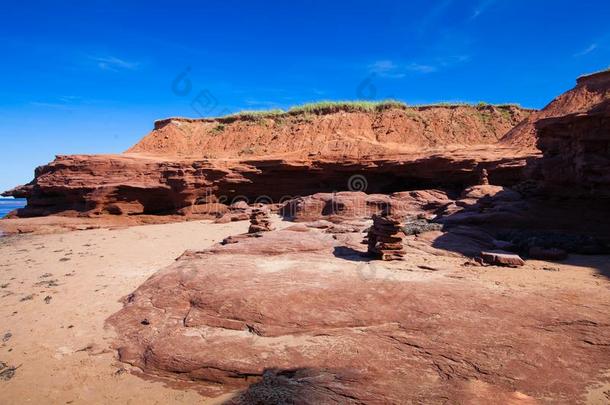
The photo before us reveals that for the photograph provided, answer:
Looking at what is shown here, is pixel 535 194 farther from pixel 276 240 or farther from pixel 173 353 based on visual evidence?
pixel 173 353

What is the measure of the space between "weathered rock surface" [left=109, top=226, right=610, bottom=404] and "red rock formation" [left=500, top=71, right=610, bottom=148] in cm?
2087

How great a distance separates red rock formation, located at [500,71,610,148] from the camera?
22.5 metres

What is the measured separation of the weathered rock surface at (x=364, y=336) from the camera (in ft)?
11.6

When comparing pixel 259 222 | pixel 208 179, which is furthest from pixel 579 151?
pixel 208 179

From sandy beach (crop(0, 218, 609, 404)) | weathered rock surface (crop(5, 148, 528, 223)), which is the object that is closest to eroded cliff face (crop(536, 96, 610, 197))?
sandy beach (crop(0, 218, 609, 404))

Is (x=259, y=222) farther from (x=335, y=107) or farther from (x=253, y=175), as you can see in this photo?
(x=335, y=107)

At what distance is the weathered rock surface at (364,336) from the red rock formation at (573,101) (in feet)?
68.5

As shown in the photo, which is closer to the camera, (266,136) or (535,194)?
(535,194)

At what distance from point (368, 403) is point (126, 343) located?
11.5ft

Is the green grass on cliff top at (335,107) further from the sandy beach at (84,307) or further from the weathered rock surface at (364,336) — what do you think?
the weathered rock surface at (364,336)

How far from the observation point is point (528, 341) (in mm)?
4129

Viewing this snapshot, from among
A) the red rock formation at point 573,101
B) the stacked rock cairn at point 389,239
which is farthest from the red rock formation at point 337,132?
the stacked rock cairn at point 389,239

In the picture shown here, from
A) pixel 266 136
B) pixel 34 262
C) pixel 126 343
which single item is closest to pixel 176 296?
pixel 126 343

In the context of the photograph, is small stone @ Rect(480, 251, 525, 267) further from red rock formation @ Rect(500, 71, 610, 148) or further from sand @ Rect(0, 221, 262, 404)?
red rock formation @ Rect(500, 71, 610, 148)
